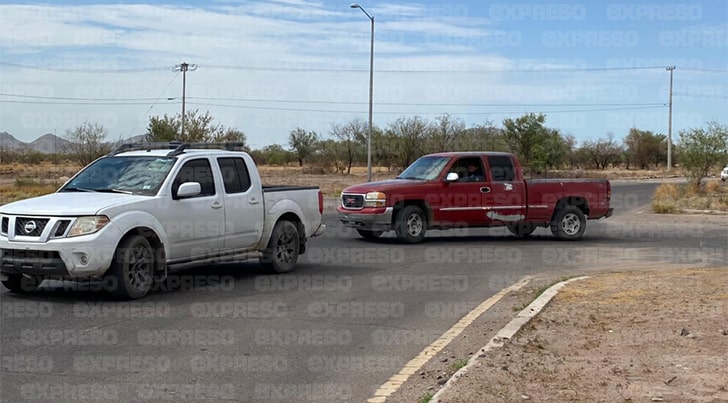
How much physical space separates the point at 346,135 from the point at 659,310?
72.0 m

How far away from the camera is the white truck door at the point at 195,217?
10906 mm

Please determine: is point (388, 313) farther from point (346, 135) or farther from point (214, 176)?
point (346, 135)

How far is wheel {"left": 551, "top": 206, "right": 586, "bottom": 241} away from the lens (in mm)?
19312

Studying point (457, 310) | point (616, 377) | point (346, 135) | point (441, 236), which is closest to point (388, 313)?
point (457, 310)

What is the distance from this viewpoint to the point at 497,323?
9.27 m

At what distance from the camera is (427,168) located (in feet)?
61.5

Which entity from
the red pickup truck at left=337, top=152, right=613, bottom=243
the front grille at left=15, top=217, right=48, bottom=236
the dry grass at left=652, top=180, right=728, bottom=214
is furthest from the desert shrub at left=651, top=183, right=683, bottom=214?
the front grille at left=15, top=217, right=48, bottom=236

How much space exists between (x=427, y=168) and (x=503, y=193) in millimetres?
1747

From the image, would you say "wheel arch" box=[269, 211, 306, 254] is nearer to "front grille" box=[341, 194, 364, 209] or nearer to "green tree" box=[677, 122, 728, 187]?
"front grille" box=[341, 194, 364, 209]

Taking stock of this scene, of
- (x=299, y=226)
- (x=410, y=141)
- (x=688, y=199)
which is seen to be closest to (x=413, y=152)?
(x=410, y=141)

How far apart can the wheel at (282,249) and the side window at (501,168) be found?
6.72 meters

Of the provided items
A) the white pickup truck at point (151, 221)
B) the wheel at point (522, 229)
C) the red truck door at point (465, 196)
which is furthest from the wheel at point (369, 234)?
the white pickup truck at point (151, 221)

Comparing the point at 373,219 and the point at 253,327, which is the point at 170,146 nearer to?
the point at 253,327

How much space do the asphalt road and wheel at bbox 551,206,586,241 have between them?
340cm
